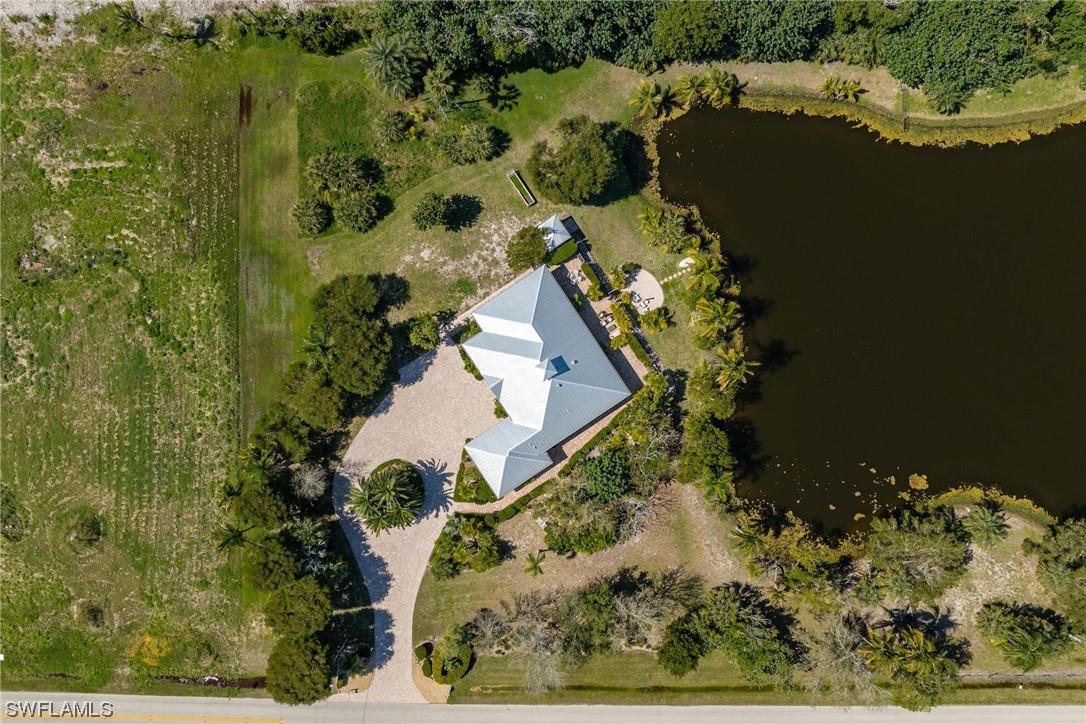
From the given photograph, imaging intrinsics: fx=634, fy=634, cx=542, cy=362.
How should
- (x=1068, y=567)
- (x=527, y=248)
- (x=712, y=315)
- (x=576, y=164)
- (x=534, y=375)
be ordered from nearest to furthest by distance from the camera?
(x=576, y=164), (x=534, y=375), (x=527, y=248), (x=1068, y=567), (x=712, y=315)

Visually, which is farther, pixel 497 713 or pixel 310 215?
pixel 497 713

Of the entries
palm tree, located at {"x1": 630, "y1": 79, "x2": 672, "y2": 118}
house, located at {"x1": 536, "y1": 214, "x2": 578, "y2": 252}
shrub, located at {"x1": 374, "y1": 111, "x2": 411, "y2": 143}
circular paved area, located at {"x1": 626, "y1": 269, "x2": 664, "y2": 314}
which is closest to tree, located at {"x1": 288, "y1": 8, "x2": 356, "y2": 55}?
shrub, located at {"x1": 374, "y1": 111, "x2": 411, "y2": 143}

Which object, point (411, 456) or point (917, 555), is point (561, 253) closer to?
point (411, 456)

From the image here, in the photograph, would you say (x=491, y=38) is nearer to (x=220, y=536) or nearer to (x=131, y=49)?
(x=131, y=49)

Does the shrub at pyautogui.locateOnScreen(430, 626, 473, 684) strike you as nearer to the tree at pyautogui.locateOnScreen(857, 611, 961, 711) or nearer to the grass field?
the grass field

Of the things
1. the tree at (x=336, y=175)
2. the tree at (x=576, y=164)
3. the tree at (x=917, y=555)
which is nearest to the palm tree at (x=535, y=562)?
the tree at (x=917, y=555)

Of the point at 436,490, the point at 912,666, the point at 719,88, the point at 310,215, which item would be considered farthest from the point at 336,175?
the point at 912,666

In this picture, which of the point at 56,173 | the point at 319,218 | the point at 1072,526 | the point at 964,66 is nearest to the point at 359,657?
the point at 319,218
